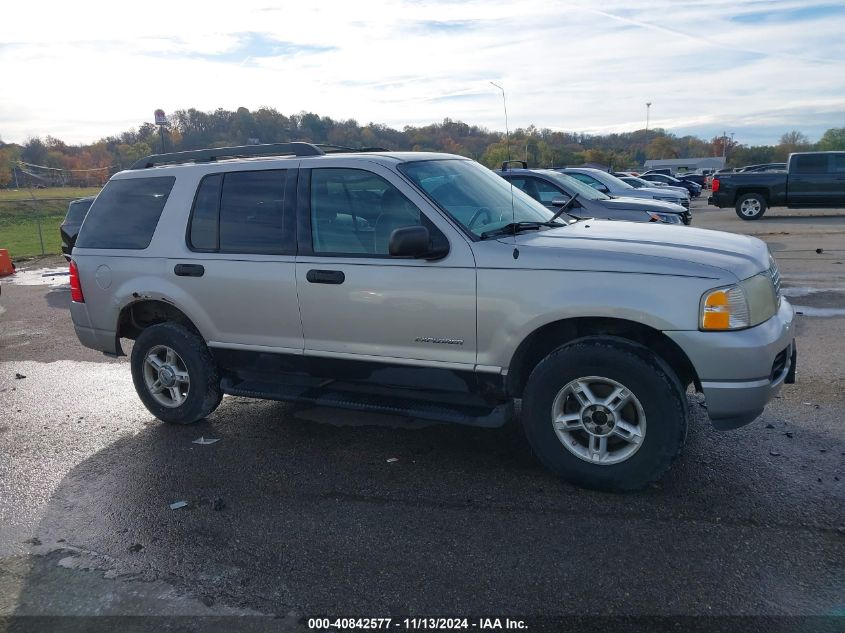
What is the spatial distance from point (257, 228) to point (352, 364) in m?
1.20

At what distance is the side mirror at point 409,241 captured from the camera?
4172mm

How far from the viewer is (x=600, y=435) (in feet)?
13.6

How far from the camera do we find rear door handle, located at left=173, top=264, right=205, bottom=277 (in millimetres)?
5270

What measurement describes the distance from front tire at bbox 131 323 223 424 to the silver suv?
0.6 inches

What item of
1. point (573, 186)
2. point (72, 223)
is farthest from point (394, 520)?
point (72, 223)

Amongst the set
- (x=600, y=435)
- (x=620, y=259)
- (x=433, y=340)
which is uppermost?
(x=620, y=259)

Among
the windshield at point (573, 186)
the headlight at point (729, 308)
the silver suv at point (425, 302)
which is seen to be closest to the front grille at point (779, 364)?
the silver suv at point (425, 302)

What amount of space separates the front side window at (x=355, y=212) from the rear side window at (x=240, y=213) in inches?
11.9

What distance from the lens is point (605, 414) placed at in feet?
13.5

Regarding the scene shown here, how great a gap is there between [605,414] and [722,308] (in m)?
0.86

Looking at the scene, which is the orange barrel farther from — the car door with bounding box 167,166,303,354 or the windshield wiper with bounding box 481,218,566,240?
the windshield wiper with bounding box 481,218,566,240

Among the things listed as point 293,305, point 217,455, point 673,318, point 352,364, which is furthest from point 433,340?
point 217,455

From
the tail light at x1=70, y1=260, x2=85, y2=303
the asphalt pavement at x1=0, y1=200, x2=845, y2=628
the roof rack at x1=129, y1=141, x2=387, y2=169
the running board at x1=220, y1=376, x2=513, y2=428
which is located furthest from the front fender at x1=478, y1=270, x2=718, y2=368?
the tail light at x1=70, y1=260, x2=85, y2=303

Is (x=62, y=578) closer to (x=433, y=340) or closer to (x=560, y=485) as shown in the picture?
(x=433, y=340)
